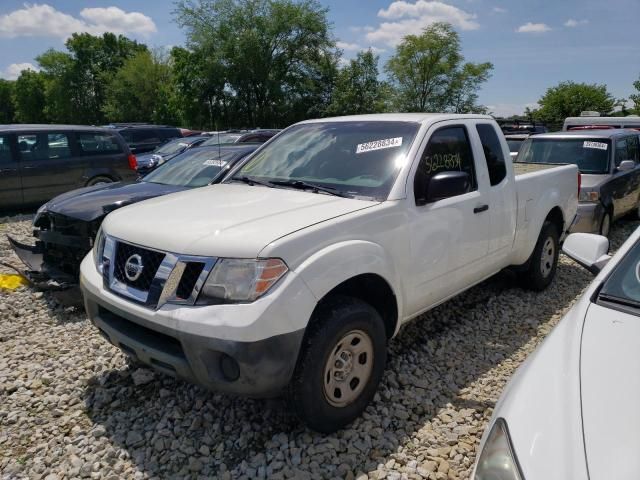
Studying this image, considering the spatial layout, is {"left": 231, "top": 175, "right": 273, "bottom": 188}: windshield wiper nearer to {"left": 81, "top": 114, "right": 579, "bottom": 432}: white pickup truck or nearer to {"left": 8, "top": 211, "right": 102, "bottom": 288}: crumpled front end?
{"left": 81, "top": 114, "right": 579, "bottom": 432}: white pickup truck

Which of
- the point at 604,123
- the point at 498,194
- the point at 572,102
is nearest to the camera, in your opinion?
the point at 498,194

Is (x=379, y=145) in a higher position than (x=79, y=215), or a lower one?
higher

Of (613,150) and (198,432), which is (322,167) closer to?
(198,432)

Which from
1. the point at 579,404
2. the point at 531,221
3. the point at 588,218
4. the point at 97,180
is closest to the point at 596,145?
the point at 588,218

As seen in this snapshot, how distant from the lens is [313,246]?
2514 mm

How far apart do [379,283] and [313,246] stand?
64 centimetres

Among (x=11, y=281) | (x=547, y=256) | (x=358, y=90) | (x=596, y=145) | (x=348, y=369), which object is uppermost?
(x=358, y=90)

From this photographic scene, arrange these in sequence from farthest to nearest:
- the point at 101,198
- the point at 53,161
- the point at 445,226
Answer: the point at 53,161, the point at 101,198, the point at 445,226

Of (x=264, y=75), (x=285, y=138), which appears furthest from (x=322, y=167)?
(x=264, y=75)

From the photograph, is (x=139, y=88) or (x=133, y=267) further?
(x=139, y=88)

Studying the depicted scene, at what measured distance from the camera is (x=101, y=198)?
4977mm

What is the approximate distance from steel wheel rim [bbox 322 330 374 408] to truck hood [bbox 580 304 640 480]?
121 centimetres

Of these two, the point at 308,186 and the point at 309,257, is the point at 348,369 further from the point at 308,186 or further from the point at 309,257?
the point at 308,186

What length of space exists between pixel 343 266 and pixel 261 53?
38946 millimetres
